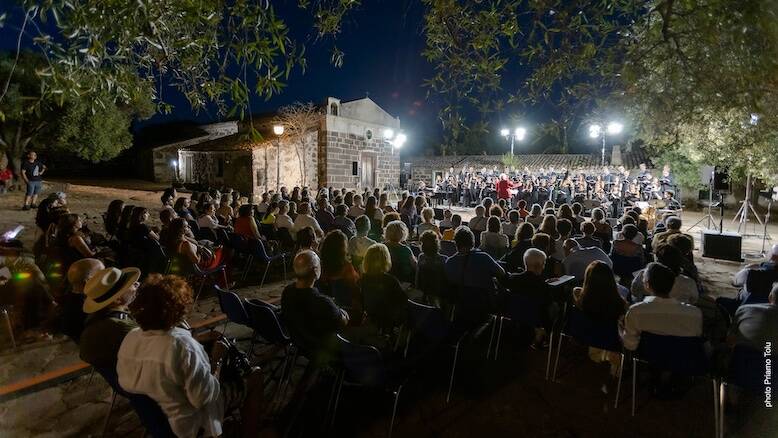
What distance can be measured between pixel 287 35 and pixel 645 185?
49.9 ft

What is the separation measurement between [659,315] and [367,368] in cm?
211

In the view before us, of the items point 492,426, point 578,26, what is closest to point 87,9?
point 578,26

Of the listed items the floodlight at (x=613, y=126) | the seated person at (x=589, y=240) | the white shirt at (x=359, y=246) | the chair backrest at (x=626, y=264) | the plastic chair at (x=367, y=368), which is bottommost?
the plastic chair at (x=367, y=368)

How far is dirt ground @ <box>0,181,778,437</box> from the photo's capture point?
9.77 feet

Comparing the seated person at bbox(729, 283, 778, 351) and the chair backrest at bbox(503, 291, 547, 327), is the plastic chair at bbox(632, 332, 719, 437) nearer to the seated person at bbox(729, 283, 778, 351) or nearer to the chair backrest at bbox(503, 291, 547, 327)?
the seated person at bbox(729, 283, 778, 351)

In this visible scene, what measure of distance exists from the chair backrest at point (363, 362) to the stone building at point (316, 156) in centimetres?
1874

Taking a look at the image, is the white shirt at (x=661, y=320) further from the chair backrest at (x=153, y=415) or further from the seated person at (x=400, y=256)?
the chair backrest at (x=153, y=415)

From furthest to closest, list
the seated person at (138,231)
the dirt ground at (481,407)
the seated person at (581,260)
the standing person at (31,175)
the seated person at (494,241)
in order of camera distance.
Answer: the standing person at (31,175)
the seated person at (494,241)
the seated person at (138,231)
the seated person at (581,260)
the dirt ground at (481,407)

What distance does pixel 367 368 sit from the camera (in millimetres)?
2703

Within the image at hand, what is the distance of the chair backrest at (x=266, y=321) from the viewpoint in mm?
3221

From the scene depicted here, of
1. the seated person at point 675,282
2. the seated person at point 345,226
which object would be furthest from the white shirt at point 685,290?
the seated person at point 345,226

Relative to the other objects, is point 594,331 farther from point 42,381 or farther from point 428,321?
point 42,381

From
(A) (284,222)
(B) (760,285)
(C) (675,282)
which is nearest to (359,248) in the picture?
(A) (284,222)

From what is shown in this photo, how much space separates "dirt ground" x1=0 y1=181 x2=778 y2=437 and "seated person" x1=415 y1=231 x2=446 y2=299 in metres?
0.76
